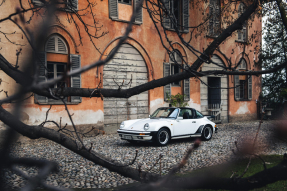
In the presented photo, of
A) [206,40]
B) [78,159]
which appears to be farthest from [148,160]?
[206,40]

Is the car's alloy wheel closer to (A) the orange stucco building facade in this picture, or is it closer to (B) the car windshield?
(B) the car windshield

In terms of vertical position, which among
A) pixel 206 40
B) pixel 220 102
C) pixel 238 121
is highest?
pixel 206 40

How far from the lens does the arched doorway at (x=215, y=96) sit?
17406 millimetres

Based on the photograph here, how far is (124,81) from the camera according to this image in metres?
13.2

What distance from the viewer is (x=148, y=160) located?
6.86 m

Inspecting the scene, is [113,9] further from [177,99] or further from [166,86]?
[177,99]

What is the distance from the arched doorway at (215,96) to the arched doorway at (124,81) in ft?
15.7

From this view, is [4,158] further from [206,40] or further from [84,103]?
[206,40]

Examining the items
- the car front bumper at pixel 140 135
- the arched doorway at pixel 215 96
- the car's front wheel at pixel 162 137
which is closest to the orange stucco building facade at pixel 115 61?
the arched doorway at pixel 215 96

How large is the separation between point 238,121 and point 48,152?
583 inches

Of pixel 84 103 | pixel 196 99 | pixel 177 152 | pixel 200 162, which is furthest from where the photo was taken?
pixel 196 99

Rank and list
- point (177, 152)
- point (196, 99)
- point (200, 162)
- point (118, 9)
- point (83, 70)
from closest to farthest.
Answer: point (83, 70) → point (200, 162) → point (177, 152) → point (118, 9) → point (196, 99)

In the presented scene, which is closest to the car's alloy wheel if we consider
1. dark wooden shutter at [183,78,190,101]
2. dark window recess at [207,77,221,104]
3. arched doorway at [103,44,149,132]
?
arched doorway at [103,44,149,132]

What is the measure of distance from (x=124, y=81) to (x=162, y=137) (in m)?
4.93
